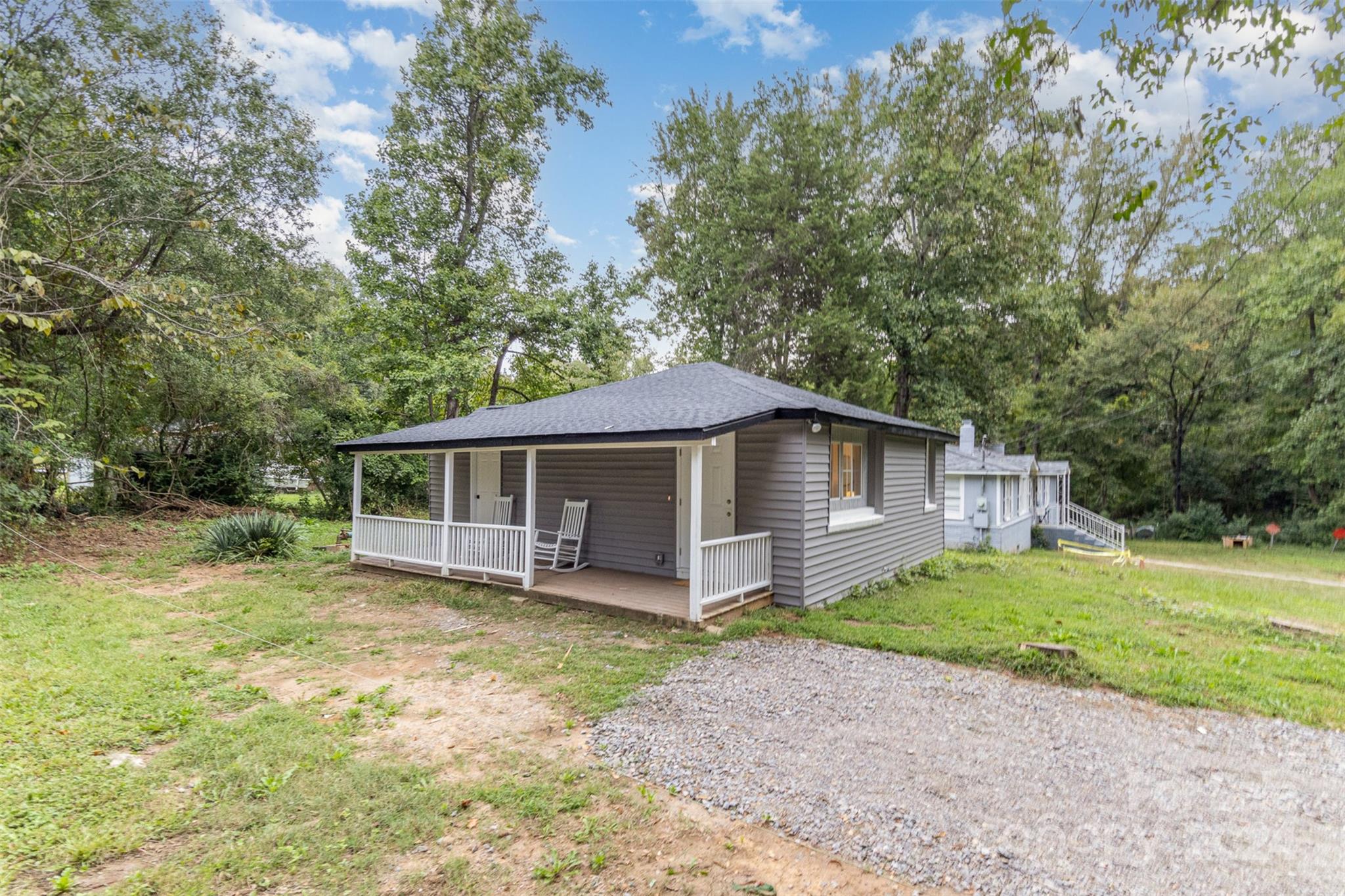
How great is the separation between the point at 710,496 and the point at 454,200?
42.2ft

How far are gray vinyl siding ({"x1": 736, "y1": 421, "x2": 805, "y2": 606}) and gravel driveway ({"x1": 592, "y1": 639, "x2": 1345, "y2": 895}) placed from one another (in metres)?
2.03

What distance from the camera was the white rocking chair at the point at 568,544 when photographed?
872cm

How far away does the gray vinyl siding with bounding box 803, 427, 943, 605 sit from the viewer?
23.2 feet

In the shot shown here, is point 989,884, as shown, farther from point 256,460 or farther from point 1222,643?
point 256,460

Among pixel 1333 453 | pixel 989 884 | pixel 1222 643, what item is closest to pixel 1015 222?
pixel 1333 453

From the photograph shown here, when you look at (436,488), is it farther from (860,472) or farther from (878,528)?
(878,528)

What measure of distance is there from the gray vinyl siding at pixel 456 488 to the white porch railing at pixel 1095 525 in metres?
17.1

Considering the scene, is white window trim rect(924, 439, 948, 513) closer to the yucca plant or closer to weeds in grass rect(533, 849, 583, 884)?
weeds in grass rect(533, 849, 583, 884)

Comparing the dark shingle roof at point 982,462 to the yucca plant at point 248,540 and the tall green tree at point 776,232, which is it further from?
the yucca plant at point 248,540

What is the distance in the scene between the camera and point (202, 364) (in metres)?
11.7

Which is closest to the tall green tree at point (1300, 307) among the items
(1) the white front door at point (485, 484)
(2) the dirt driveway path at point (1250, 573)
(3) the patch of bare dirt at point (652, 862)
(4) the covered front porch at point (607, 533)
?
(2) the dirt driveway path at point (1250, 573)

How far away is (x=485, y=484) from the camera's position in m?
9.90

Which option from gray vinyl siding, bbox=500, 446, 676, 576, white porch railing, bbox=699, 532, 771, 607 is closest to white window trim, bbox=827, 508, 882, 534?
white porch railing, bbox=699, 532, 771, 607

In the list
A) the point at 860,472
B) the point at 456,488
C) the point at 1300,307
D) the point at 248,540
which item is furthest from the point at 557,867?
the point at 1300,307
